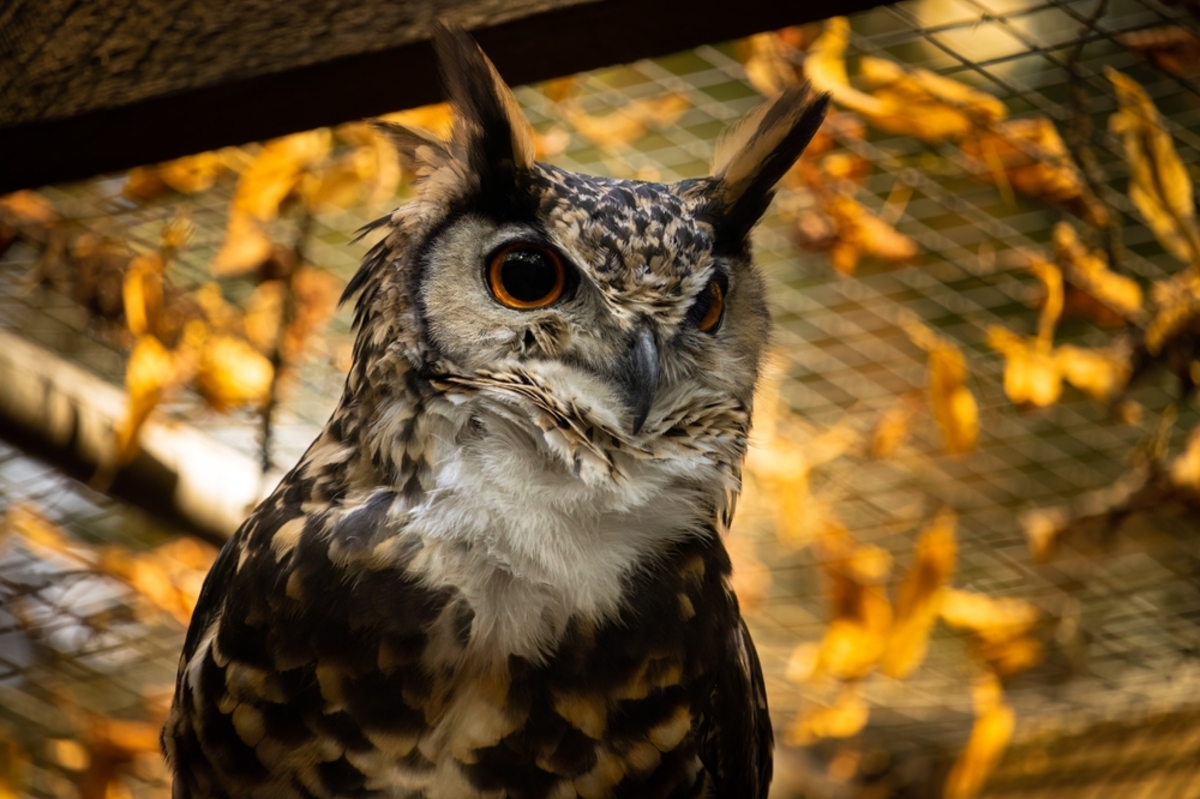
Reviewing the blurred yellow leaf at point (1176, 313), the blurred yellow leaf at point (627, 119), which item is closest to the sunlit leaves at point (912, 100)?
the blurred yellow leaf at point (627, 119)

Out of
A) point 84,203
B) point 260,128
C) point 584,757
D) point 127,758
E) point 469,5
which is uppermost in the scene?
point 469,5

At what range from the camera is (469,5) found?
1.04m

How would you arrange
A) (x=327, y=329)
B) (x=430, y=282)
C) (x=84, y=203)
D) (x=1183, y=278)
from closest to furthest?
(x=430, y=282) → (x=1183, y=278) → (x=84, y=203) → (x=327, y=329)

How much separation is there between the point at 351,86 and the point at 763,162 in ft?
1.59

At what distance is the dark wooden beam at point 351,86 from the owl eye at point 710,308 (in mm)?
270

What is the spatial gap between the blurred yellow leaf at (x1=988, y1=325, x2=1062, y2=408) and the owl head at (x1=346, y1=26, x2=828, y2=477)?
124 cm

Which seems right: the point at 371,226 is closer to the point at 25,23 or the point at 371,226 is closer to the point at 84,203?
the point at 25,23

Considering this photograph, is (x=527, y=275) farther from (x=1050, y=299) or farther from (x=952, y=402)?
(x=1050, y=299)

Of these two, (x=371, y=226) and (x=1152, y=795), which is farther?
(x=1152, y=795)

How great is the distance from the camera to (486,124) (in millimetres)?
1133

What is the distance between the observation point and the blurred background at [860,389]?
2037 mm

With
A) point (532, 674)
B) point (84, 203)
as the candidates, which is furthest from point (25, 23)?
point (84, 203)

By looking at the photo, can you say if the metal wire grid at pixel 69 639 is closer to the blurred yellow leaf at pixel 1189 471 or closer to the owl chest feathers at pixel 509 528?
the owl chest feathers at pixel 509 528

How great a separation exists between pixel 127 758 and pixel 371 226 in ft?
6.16
